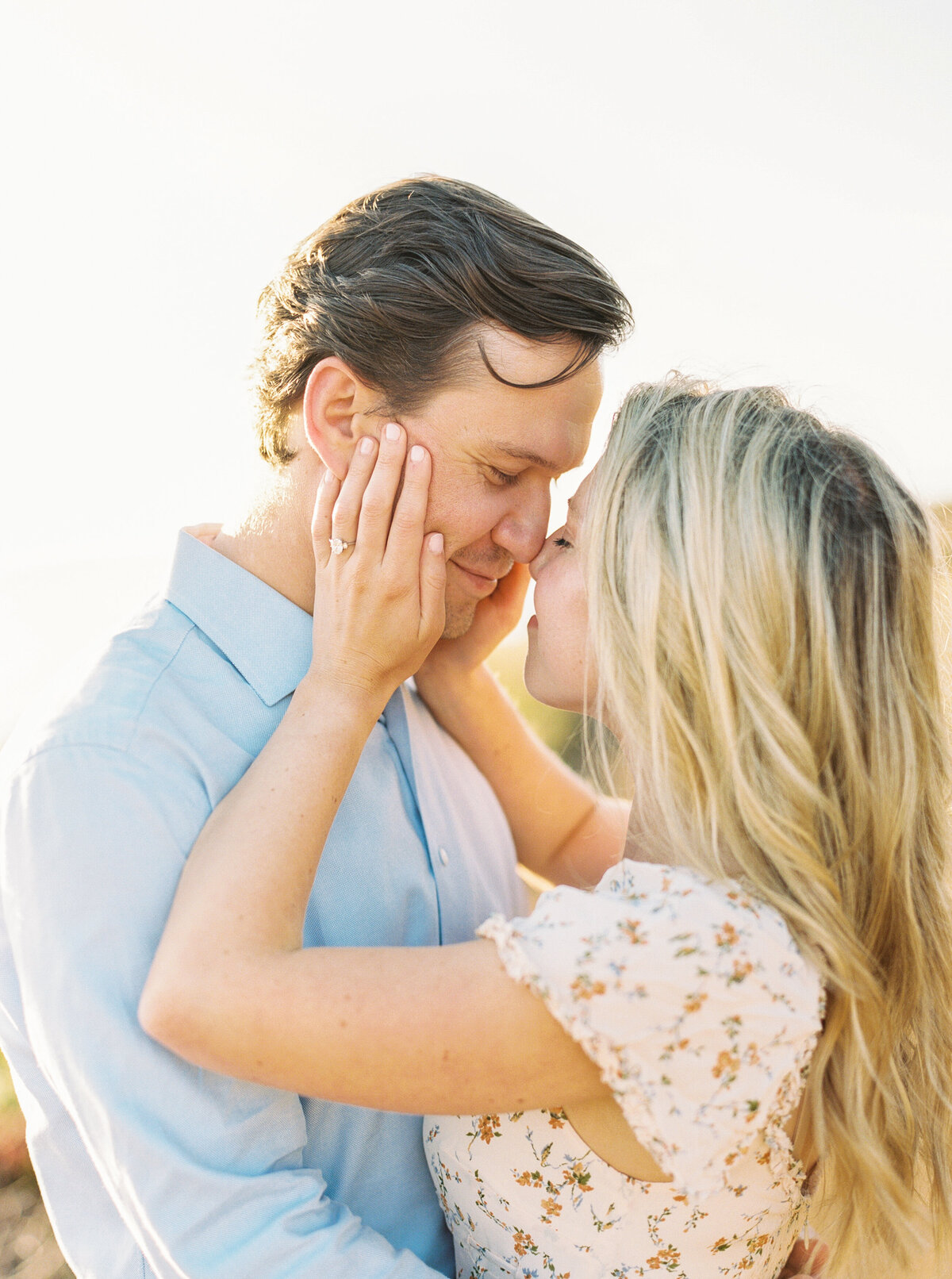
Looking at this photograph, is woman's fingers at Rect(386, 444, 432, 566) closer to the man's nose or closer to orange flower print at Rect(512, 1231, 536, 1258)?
the man's nose

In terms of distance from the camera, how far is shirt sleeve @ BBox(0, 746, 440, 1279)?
140cm

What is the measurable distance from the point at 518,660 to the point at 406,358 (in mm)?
4169

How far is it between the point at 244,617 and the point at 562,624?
642 mm

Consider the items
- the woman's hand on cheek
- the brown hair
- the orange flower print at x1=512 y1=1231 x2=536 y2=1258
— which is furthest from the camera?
the brown hair

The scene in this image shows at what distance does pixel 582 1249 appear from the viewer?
1595 millimetres

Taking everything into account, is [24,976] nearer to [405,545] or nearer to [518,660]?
[405,545]

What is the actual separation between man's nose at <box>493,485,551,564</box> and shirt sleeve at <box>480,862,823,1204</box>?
0.92 m

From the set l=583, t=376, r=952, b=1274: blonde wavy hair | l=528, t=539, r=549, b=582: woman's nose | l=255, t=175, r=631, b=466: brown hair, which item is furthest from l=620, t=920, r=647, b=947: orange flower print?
l=255, t=175, r=631, b=466: brown hair

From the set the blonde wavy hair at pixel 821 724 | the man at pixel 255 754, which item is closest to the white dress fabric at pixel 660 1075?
the blonde wavy hair at pixel 821 724

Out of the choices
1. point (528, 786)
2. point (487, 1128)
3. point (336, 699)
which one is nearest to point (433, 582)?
point (336, 699)

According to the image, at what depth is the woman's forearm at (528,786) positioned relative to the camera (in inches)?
98.3

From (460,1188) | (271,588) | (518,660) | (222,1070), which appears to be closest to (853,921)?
(460,1188)

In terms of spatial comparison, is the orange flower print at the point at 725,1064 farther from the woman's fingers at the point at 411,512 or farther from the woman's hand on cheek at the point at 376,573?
the woman's fingers at the point at 411,512

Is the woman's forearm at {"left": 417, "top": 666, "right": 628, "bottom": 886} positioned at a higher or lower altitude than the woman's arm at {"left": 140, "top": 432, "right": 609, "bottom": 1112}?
lower
